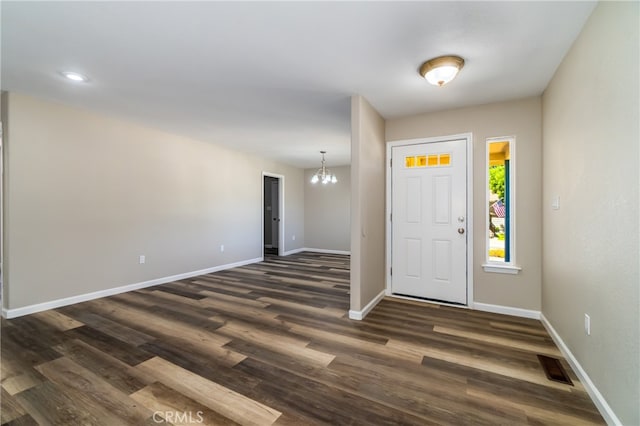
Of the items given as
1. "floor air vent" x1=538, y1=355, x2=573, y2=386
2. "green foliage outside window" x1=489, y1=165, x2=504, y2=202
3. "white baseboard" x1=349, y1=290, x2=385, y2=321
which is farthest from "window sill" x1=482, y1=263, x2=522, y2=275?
"white baseboard" x1=349, y1=290, x2=385, y2=321

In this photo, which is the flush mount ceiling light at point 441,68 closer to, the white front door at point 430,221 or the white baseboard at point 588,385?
the white front door at point 430,221

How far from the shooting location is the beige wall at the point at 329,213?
7.58m

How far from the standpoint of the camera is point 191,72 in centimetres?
253

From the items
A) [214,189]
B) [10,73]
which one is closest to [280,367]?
[10,73]

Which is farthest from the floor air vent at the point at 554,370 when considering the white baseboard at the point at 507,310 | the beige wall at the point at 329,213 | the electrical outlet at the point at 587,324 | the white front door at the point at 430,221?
the beige wall at the point at 329,213

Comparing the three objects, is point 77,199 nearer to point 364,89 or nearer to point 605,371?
point 364,89

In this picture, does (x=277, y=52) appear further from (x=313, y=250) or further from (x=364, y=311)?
(x=313, y=250)

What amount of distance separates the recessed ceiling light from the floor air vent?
4.72 metres

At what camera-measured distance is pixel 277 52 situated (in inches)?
86.7

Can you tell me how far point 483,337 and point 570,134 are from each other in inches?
74.8

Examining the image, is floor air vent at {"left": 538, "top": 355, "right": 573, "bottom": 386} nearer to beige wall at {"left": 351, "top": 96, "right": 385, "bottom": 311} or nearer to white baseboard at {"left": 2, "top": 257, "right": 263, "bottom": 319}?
beige wall at {"left": 351, "top": 96, "right": 385, "bottom": 311}

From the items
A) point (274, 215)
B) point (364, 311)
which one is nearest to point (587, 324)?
point (364, 311)

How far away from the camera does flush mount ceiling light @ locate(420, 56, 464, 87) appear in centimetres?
223

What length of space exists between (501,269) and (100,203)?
516 centimetres
